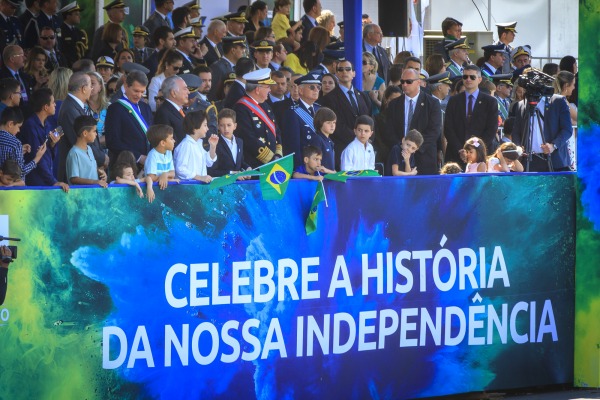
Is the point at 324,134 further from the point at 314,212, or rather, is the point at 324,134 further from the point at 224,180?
the point at 224,180

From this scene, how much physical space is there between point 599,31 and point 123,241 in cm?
367

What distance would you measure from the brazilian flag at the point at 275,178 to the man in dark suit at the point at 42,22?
245 inches

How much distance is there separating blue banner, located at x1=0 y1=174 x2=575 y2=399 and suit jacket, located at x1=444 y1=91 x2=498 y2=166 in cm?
400

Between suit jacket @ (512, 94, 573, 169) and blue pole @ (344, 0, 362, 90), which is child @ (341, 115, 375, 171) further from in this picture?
suit jacket @ (512, 94, 573, 169)

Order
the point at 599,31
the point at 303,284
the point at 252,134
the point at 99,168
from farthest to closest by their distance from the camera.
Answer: the point at 252,134
the point at 99,168
the point at 599,31
the point at 303,284

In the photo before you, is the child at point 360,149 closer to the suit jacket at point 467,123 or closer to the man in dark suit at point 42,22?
the suit jacket at point 467,123

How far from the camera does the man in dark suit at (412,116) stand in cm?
1256

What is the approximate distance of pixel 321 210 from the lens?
26.9 ft

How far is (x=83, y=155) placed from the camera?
926 cm

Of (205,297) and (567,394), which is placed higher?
(205,297)

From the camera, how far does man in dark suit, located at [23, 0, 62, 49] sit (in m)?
13.5

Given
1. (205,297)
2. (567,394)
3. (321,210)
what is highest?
(321,210)

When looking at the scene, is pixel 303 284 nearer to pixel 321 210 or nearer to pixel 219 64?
pixel 321 210

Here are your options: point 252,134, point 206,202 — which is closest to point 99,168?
point 252,134
